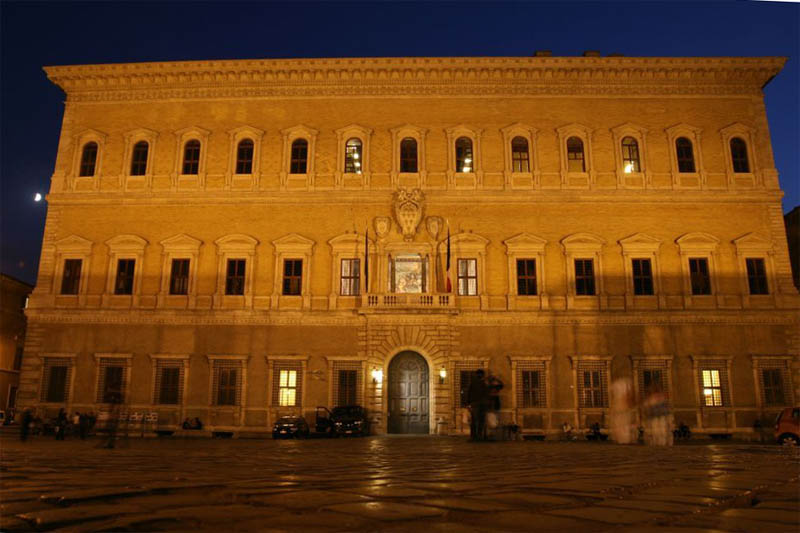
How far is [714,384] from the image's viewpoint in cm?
2539

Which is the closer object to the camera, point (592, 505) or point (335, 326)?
point (592, 505)

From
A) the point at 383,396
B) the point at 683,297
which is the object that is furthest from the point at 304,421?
the point at 683,297

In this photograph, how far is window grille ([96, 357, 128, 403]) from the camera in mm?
26312

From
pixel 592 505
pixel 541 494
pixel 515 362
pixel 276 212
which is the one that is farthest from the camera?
pixel 276 212

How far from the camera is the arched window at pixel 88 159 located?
29.0 meters

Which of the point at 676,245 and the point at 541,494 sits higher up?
the point at 676,245

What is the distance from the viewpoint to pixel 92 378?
86.9 ft

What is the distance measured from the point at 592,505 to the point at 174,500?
3.07 metres

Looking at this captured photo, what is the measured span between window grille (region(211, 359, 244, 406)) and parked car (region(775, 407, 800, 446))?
19.9 meters

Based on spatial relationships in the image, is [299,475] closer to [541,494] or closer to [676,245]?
[541,494]

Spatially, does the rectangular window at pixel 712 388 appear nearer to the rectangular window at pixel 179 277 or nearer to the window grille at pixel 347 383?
the window grille at pixel 347 383

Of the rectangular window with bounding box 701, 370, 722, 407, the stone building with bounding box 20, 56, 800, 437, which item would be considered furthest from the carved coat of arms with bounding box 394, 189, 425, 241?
the rectangular window with bounding box 701, 370, 722, 407

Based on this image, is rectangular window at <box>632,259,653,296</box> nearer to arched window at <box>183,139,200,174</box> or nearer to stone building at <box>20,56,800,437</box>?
stone building at <box>20,56,800,437</box>

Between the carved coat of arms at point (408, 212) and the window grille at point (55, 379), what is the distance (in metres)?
15.2
